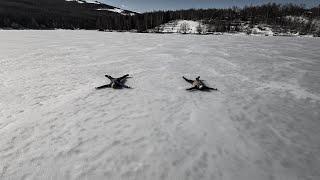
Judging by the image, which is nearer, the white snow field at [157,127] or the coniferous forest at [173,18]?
the white snow field at [157,127]

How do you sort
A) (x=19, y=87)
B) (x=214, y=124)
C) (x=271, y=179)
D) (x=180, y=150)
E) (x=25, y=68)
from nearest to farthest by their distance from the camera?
(x=271, y=179), (x=180, y=150), (x=214, y=124), (x=19, y=87), (x=25, y=68)

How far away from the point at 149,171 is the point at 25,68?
11.7 m

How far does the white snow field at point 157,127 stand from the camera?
230 inches

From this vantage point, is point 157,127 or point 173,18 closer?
point 157,127

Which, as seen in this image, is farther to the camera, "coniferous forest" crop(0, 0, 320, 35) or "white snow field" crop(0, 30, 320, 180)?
"coniferous forest" crop(0, 0, 320, 35)

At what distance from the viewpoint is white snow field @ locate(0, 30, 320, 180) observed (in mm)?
5832

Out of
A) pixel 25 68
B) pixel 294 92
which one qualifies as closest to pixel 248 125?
pixel 294 92

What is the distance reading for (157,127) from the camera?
777 cm

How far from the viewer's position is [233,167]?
19.5ft

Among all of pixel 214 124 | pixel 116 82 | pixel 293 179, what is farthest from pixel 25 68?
pixel 293 179

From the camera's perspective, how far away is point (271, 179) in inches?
221

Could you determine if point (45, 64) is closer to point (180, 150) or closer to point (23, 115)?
point (23, 115)

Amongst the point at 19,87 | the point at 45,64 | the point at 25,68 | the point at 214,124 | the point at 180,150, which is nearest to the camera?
the point at 180,150

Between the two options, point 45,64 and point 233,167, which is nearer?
point 233,167
